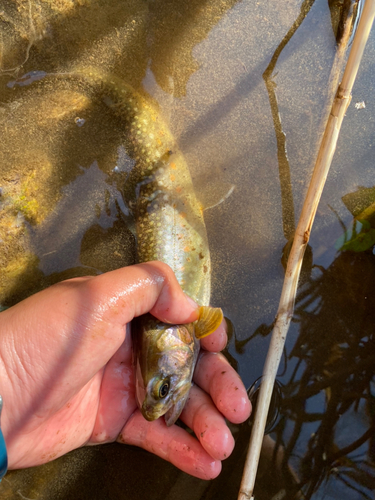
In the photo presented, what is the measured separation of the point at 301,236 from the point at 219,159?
0.95m

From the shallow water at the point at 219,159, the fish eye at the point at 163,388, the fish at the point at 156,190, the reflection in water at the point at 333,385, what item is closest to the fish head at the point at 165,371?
the fish eye at the point at 163,388

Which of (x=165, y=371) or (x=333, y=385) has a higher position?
(x=165, y=371)

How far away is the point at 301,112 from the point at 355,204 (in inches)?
34.4

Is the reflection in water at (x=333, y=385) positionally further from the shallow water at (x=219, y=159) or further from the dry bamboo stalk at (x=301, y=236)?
the dry bamboo stalk at (x=301, y=236)

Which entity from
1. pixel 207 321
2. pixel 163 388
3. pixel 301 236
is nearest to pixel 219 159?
pixel 301 236

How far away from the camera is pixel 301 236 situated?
2.62m

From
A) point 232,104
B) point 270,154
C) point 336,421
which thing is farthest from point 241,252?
point 336,421

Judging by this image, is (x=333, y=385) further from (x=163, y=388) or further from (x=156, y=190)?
(x=156, y=190)

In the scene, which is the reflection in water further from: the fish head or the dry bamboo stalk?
the fish head

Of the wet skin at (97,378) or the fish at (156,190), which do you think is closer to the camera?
the wet skin at (97,378)

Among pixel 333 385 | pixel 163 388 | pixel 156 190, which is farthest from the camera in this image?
pixel 156 190

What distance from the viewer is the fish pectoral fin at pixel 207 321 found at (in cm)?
252

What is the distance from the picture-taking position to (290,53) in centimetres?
304

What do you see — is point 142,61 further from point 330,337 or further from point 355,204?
point 330,337
